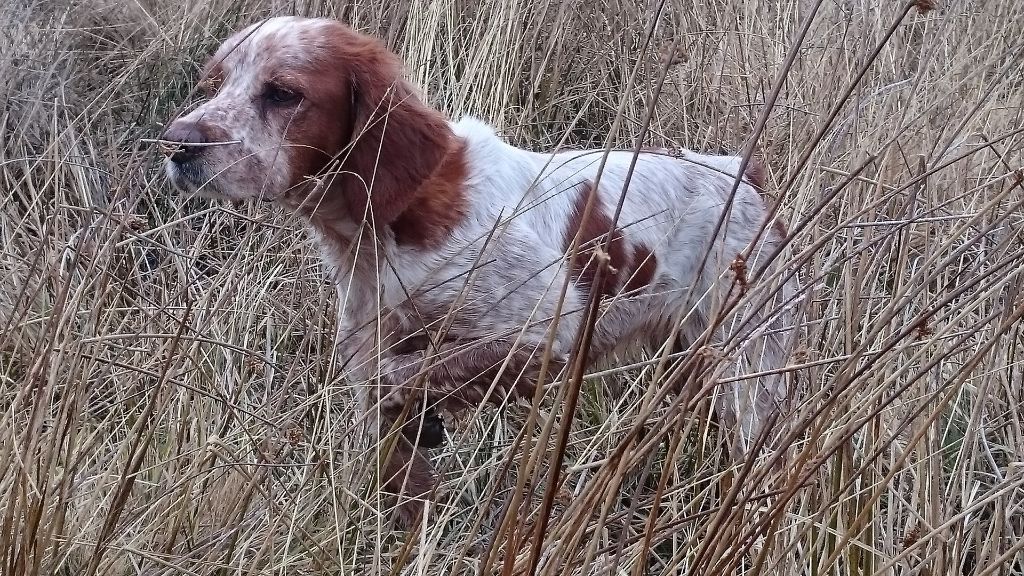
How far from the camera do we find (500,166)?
2738 millimetres

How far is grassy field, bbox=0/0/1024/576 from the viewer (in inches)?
60.0

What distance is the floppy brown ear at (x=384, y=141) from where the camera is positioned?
8.08ft

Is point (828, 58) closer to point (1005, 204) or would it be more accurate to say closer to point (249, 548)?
point (1005, 204)

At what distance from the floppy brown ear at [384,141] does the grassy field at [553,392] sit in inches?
13.2

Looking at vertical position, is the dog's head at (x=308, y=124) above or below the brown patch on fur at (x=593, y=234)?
above

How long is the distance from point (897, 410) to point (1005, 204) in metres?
0.95

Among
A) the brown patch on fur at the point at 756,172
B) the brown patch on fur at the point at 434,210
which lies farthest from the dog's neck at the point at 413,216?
the brown patch on fur at the point at 756,172

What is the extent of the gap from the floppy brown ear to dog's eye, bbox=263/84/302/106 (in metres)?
0.16

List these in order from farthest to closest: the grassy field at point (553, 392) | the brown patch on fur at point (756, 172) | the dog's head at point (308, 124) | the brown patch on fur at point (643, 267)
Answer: the brown patch on fur at point (756, 172)
the brown patch on fur at point (643, 267)
the dog's head at point (308, 124)
the grassy field at point (553, 392)

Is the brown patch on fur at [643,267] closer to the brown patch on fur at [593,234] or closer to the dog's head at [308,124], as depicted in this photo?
the brown patch on fur at [593,234]

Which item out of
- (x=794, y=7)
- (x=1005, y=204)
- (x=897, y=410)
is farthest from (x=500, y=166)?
(x=794, y=7)

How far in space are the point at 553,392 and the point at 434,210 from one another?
0.63 m

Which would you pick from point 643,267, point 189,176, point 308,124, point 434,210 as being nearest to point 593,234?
point 643,267

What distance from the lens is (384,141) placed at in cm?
247
